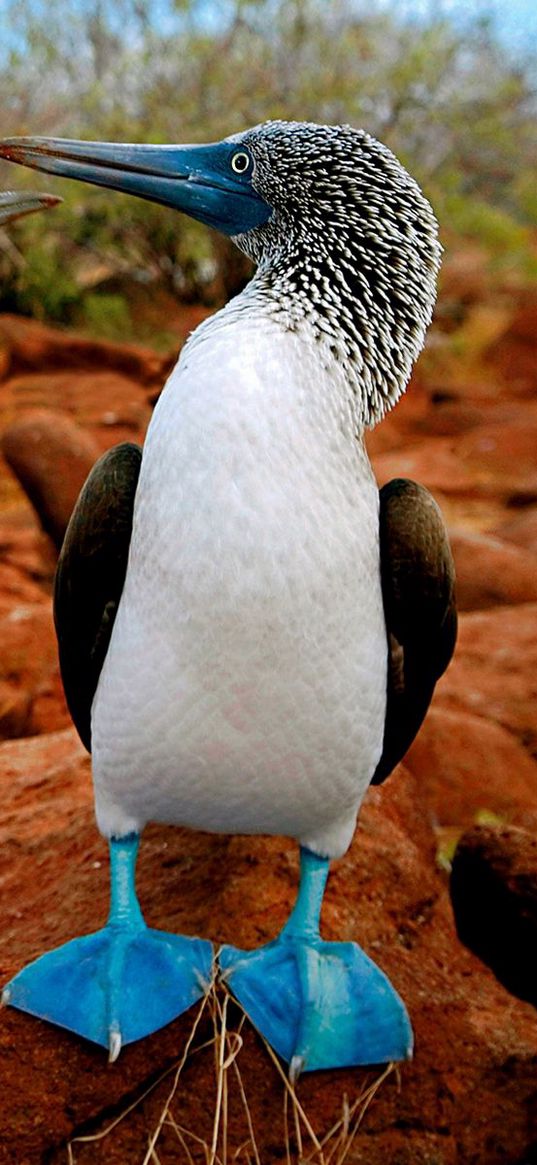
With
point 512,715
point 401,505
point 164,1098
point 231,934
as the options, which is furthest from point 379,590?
point 512,715

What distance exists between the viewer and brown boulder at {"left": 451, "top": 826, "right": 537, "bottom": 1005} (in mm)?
2980

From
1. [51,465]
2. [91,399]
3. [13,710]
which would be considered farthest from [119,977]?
[91,399]

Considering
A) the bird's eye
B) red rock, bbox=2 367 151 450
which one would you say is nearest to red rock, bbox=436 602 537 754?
the bird's eye

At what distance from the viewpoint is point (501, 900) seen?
3.03 meters

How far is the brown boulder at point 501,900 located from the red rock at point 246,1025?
7 centimetres

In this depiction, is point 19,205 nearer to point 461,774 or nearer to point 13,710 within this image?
point 13,710

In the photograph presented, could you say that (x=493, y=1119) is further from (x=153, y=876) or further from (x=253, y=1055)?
(x=153, y=876)

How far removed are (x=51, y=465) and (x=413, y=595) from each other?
4.32 metres

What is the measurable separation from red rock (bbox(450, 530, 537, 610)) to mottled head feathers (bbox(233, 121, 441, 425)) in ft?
13.8

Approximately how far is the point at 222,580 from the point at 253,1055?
3.53 feet

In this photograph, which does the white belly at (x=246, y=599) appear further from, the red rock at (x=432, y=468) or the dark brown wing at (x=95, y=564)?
the red rock at (x=432, y=468)

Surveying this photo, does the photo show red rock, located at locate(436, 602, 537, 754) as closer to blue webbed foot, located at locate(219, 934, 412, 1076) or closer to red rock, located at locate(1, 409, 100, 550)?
red rock, located at locate(1, 409, 100, 550)

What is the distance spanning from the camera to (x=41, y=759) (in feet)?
12.3

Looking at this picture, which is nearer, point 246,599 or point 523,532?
point 246,599
